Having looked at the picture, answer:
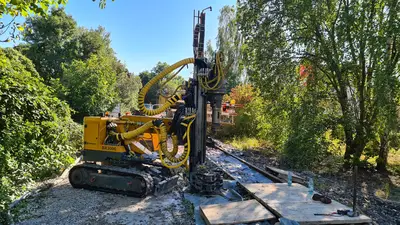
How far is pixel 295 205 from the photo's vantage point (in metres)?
5.30

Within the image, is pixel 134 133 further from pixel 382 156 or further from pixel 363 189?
pixel 382 156

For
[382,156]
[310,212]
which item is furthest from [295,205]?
[382,156]

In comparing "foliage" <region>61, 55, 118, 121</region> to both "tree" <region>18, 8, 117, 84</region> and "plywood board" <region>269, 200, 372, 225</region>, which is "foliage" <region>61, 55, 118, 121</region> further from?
"plywood board" <region>269, 200, 372, 225</region>

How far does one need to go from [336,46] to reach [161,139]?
7.35 m

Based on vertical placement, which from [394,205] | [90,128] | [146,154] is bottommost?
[394,205]

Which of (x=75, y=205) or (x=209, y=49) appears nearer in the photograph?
(x=75, y=205)

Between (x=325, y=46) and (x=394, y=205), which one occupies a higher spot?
(x=325, y=46)

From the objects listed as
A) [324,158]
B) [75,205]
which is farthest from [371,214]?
[75,205]

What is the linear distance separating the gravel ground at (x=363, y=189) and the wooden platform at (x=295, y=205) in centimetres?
163

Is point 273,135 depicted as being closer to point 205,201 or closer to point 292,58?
point 292,58

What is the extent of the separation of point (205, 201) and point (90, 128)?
131 inches

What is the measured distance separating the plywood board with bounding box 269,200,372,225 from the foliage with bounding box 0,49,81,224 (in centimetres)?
454

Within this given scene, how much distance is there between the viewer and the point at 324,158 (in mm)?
11523

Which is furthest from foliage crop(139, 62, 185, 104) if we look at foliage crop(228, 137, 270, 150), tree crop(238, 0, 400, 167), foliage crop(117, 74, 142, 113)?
tree crop(238, 0, 400, 167)
